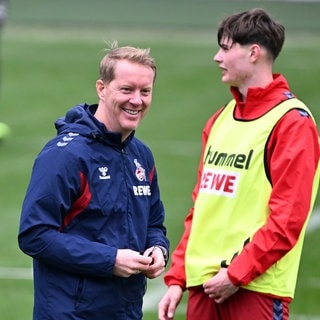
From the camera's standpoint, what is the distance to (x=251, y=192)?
6113 mm

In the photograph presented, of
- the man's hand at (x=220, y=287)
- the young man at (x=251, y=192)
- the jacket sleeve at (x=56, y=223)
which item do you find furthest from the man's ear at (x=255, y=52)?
the jacket sleeve at (x=56, y=223)

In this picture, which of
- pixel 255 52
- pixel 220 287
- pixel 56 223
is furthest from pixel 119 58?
pixel 220 287

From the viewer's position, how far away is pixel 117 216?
18.3ft

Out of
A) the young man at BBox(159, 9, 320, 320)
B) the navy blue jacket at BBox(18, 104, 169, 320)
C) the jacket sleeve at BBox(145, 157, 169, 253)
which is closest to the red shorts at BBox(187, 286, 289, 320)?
the young man at BBox(159, 9, 320, 320)

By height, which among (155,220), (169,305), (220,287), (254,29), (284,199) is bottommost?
(169,305)

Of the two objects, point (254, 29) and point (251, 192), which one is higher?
point (254, 29)

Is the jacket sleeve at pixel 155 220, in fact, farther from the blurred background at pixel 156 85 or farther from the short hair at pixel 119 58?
the blurred background at pixel 156 85

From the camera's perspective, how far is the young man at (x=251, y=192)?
6008 mm

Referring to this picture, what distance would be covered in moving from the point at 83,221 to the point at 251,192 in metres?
1.01

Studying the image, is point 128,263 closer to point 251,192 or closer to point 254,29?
point 251,192

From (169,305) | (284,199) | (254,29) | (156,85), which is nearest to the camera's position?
(284,199)

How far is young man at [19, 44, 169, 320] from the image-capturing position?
213 inches

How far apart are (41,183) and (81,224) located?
0.28 meters

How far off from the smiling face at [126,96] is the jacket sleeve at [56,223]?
1.03 feet
